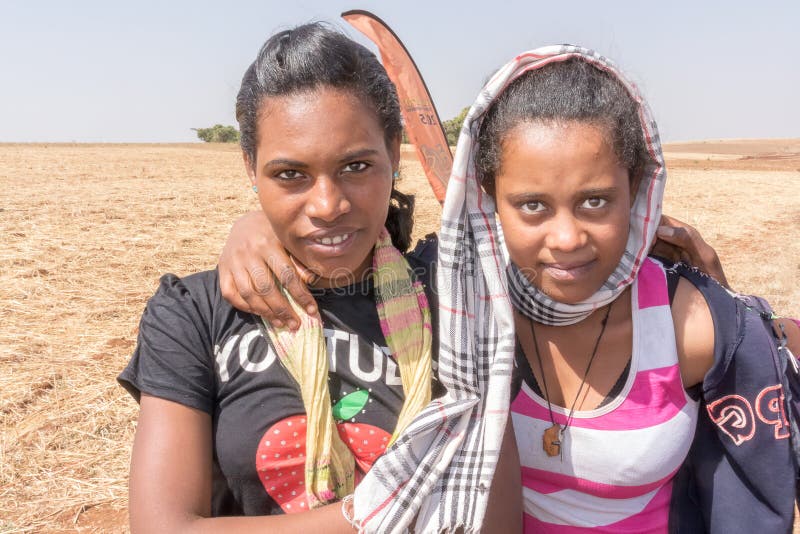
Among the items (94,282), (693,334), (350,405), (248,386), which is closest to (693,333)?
(693,334)

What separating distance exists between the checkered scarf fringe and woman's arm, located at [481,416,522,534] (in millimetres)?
32

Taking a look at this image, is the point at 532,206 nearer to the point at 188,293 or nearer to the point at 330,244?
the point at 330,244

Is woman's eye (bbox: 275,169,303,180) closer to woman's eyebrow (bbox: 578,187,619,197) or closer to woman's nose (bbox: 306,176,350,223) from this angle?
woman's nose (bbox: 306,176,350,223)

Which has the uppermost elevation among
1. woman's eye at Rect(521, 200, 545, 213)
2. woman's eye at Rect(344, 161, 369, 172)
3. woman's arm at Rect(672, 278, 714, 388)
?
woman's eye at Rect(344, 161, 369, 172)

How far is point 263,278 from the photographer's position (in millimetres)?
1587

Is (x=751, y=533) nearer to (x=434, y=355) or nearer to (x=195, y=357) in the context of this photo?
(x=434, y=355)

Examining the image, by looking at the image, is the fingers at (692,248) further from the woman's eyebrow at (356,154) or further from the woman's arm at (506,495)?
the woman's eyebrow at (356,154)

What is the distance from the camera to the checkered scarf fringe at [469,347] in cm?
154

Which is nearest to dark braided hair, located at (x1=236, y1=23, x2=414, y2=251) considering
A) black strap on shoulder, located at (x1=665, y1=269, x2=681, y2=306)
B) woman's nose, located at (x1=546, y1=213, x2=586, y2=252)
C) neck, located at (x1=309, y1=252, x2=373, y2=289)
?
neck, located at (x1=309, y1=252, x2=373, y2=289)

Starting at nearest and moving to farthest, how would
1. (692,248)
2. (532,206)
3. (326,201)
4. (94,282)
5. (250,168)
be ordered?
(326,201), (532,206), (250,168), (692,248), (94,282)

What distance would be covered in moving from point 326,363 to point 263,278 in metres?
0.27

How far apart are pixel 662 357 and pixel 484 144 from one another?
2.44 feet

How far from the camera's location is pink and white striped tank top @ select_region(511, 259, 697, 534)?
1677 mm

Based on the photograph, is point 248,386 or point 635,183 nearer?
point 248,386
